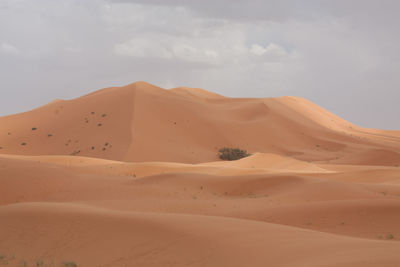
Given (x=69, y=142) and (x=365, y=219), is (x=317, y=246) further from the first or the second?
(x=69, y=142)

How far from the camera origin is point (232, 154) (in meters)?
39.2

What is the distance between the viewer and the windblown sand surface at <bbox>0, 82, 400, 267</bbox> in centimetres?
841

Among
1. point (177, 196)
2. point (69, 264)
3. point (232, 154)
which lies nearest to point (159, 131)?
point (232, 154)

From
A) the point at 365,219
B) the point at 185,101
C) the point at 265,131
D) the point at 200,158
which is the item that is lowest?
the point at 365,219

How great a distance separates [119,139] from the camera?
39.0 meters

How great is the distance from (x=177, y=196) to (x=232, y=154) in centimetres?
2163

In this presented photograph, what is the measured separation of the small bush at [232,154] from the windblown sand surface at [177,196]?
0.97 metres

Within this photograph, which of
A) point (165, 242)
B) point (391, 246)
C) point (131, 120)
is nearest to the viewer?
point (391, 246)

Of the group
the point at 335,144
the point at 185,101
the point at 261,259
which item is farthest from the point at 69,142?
the point at 261,259

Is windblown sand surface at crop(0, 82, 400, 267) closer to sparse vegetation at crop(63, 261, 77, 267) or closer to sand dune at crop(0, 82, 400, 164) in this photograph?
sparse vegetation at crop(63, 261, 77, 267)

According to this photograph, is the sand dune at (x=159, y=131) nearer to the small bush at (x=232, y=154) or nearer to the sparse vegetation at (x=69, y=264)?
the small bush at (x=232, y=154)

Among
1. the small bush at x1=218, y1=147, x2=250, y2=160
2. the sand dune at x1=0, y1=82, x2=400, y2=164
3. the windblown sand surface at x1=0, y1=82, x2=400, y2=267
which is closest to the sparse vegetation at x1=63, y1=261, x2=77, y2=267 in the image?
Answer: the windblown sand surface at x1=0, y1=82, x2=400, y2=267

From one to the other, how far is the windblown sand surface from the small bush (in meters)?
0.97

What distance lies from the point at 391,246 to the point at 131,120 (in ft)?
119
